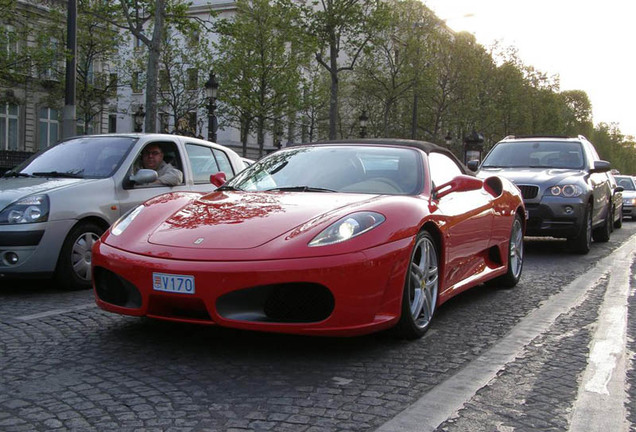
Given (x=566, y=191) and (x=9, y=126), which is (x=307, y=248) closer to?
(x=566, y=191)

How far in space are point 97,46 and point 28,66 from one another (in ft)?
41.7

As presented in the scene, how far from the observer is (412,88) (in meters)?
43.7

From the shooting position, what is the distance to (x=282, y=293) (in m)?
3.70

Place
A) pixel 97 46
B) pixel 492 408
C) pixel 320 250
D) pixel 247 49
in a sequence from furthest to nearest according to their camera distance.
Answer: pixel 247 49 < pixel 97 46 < pixel 320 250 < pixel 492 408

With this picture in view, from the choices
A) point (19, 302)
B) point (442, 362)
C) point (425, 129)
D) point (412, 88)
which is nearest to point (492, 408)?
point (442, 362)

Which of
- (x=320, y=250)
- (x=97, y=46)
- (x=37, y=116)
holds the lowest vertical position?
(x=320, y=250)

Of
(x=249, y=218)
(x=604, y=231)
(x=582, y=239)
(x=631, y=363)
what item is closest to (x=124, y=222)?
(x=249, y=218)

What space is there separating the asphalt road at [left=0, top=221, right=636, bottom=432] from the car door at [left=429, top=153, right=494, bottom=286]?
39 centimetres

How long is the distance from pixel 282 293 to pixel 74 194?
3.17 m

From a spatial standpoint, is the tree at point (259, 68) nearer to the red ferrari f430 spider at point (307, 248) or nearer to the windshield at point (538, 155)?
the windshield at point (538, 155)

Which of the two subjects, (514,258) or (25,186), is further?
(514,258)

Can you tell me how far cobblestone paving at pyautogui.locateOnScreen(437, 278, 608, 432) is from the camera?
295cm

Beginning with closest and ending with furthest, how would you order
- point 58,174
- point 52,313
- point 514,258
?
point 52,313 < point 58,174 < point 514,258

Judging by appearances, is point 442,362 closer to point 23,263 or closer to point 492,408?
point 492,408
